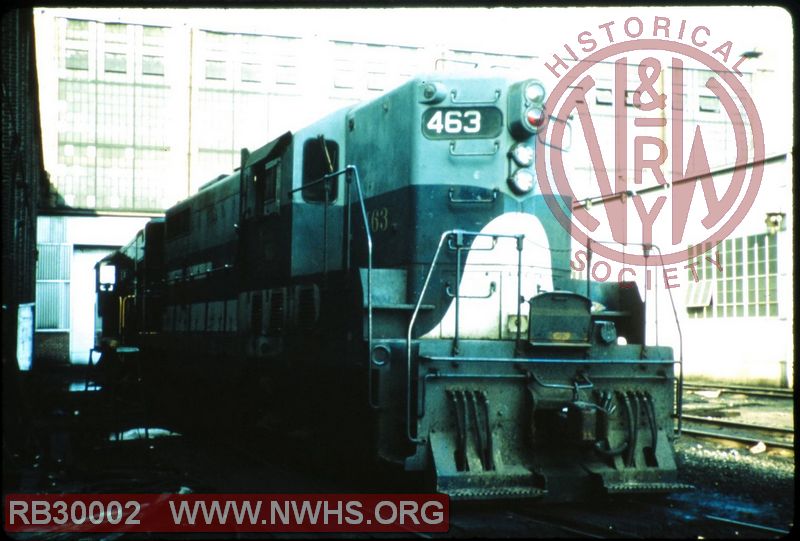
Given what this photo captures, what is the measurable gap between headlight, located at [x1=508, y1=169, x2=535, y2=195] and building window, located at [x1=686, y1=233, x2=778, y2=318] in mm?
12768

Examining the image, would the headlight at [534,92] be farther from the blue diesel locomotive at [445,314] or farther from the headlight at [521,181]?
the headlight at [521,181]

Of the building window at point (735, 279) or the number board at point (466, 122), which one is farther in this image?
the building window at point (735, 279)

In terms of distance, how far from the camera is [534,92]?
6199 millimetres

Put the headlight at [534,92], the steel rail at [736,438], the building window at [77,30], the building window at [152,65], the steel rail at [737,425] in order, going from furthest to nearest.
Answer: the building window at [152,65] < the building window at [77,30] < the steel rail at [737,425] < the steel rail at [736,438] < the headlight at [534,92]

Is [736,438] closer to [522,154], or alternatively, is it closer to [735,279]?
[522,154]

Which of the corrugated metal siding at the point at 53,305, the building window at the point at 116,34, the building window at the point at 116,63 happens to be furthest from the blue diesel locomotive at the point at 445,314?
the corrugated metal siding at the point at 53,305

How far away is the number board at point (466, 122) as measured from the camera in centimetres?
626

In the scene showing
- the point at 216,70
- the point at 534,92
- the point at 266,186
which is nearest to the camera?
the point at 534,92

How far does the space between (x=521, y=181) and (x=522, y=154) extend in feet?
0.68

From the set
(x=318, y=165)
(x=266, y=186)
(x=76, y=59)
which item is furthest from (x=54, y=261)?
(x=318, y=165)

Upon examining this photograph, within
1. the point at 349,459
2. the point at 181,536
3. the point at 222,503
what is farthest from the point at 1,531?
the point at 349,459

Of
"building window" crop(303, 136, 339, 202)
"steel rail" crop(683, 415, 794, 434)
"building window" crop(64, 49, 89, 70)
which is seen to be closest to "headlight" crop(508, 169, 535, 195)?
"building window" crop(303, 136, 339, 202)

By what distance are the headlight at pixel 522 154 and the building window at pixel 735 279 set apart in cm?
1277

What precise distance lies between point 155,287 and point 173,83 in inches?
675
